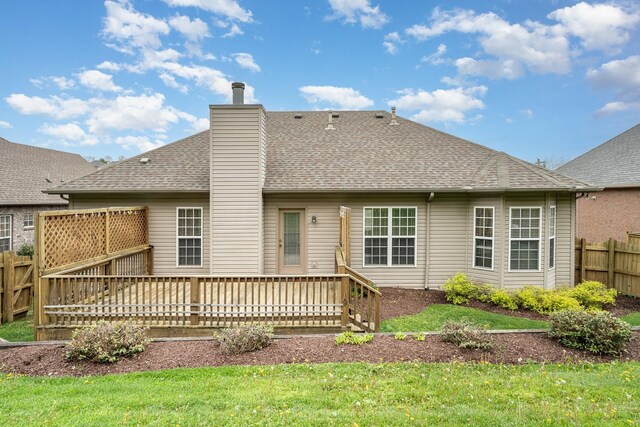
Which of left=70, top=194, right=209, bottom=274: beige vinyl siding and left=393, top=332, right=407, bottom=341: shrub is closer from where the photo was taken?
left=393, top=332, right=407, bottom=341: shrub

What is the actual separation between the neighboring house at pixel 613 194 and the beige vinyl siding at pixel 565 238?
6499mm

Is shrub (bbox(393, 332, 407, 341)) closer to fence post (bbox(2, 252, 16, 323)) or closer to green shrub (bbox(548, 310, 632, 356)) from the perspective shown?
green shrub (bbox(548, 310, 632, 356))

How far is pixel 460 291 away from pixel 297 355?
5896mm

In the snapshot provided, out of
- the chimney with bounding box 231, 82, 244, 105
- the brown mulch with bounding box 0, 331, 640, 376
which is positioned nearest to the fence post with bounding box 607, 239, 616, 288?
the brown mulch with bounding box 0, 331, 640, 376

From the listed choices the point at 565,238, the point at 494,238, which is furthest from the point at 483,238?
the point at 565,238

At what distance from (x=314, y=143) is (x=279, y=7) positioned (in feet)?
20.1

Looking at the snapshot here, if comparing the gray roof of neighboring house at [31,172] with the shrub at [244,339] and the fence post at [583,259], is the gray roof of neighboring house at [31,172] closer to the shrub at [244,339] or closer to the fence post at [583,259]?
the shrub at [244,339]

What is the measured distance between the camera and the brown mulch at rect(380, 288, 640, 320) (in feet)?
26.9

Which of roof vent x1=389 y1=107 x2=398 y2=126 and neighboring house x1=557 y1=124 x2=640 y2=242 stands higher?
roof vent x1=389 y1=107 x2=398 y2=126

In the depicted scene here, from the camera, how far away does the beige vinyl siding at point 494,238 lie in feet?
30.9

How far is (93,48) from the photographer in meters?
14.2

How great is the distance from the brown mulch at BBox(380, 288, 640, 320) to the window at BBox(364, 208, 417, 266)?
0.92 metres

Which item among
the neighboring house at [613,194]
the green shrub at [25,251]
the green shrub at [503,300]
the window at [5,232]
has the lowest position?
the green shrub at [503,300]

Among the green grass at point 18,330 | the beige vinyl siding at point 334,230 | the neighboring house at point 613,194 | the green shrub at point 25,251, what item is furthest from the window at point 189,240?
the neighboring house at point 613,194
